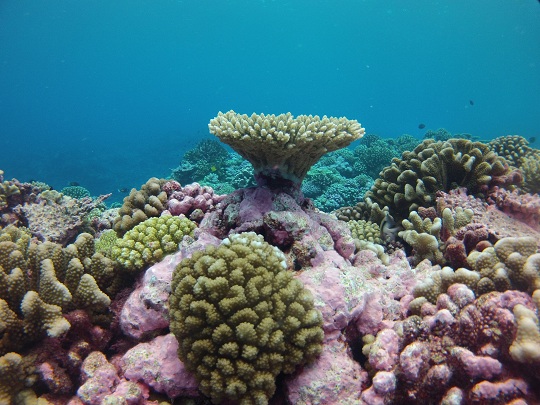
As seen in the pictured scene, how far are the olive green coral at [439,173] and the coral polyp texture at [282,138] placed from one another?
2181 millimetres

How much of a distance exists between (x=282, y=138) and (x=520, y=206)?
4046 millimetres

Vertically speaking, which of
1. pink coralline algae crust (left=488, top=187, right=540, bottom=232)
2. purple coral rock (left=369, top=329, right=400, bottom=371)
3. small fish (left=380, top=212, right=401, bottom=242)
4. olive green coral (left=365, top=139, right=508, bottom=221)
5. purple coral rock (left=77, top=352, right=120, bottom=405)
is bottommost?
purple coral rock (left=369, top=329, right=400, bottom=371)

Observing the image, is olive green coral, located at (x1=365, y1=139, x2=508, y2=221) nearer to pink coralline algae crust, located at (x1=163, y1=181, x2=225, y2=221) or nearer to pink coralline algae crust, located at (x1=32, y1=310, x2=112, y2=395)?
pink coralline algae crust, located at (x1=163, y1=181, x2=225, y2=221)

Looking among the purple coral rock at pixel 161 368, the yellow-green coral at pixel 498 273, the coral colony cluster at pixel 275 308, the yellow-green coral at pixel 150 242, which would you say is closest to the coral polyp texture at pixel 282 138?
the coral colony cluster at pixel 275 308

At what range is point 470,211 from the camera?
14.9ft

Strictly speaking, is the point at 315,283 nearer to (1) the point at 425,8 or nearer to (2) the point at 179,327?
(2) the point at 179,327

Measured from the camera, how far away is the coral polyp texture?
3.85 m

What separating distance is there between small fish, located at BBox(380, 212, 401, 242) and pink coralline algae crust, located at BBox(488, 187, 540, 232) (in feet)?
5.25

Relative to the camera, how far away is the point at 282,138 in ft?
12.3

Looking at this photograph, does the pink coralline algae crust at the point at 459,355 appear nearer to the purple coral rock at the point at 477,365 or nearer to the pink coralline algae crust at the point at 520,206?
the purple coral rock at the point at 477,365

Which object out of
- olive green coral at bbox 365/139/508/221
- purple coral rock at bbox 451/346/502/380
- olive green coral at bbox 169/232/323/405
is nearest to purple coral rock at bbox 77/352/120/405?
olive green coral at bbox 169/232/323/405

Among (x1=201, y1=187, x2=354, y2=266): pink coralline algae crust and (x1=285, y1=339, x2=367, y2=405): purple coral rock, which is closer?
(x1=285, y1=339, x2=367, y2=405): purple coral rock

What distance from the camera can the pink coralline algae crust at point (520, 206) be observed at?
15.6 ft

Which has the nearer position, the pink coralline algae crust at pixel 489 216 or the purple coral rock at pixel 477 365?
the purple coral rock at pixel 477 365
